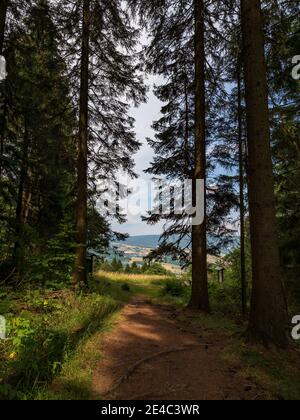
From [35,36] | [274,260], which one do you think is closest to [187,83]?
[35,36]

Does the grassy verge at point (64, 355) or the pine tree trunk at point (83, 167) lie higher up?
the pine tree trunk at point (83, 167)

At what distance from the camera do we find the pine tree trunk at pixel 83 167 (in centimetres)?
1025

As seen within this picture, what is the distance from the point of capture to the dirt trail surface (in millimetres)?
4176

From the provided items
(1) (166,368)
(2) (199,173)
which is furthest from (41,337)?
(2) (199,173)

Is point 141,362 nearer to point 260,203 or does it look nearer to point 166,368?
point 166,368

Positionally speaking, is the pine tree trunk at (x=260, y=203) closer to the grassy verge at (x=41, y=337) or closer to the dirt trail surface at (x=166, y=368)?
the dirt trail surface at (x=166, y=368)

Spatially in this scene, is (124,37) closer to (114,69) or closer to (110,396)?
(114,69)

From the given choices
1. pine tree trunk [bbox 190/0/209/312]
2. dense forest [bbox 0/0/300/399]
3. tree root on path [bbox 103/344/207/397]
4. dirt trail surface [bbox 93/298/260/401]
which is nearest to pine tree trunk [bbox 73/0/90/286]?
dense forest [bbox 0/0/300/399]

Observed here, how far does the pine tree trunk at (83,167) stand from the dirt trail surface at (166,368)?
322 cm

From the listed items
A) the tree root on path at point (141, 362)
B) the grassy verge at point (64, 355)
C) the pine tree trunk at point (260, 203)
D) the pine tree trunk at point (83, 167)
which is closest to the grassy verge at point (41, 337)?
the grassy verge at point (64, 355)

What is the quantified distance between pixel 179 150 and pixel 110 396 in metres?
10.9

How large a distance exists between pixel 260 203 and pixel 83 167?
6.50 m

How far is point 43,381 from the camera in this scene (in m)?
4.10
